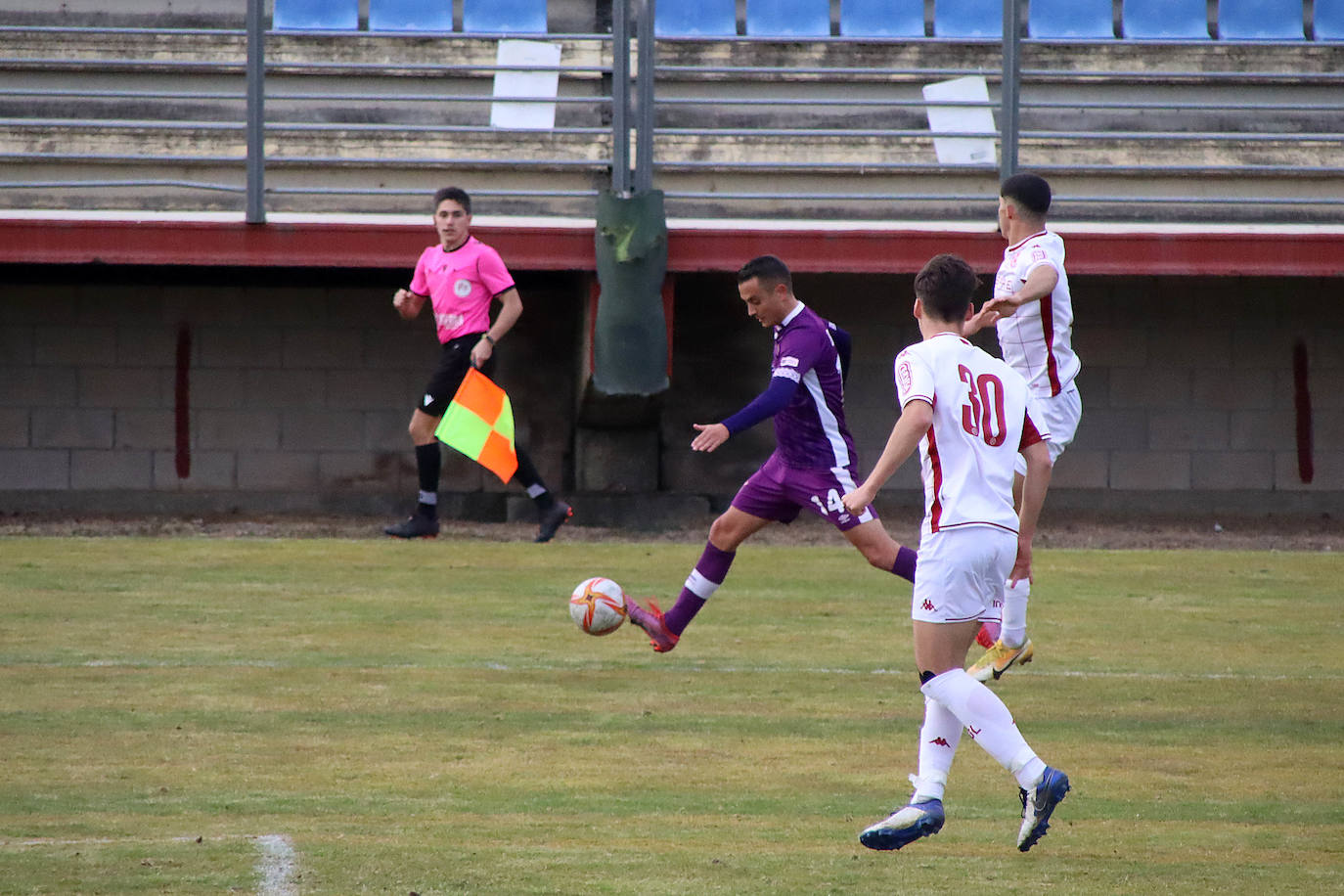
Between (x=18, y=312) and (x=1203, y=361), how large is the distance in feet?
37.3

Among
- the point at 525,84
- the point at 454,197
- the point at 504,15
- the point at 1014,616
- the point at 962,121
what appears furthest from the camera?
the point at 504,15

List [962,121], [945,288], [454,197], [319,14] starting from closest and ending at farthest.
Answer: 1. [945,288]
2. [454,197]
3. [962,121]
4. [319,14]

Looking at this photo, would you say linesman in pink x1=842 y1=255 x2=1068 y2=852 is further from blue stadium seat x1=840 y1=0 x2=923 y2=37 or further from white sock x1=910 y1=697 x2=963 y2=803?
blue stadium seat x1=840 y1=0 x2=923 y2=37

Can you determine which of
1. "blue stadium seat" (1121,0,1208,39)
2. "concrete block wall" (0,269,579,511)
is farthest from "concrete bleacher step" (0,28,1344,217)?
"concrete block wall" (0,269,579,511)

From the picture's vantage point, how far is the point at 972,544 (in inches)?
200

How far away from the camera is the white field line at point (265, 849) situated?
4.61 m

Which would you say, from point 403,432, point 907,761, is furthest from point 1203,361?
point 907,761

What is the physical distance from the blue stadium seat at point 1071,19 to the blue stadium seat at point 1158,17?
283mm

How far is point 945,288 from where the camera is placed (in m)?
5.25

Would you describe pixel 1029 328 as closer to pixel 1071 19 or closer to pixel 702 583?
pixel 702 583

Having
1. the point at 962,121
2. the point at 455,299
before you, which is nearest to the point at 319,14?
the point at 455,299

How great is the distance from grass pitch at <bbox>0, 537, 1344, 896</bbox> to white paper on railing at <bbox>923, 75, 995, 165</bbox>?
5728 millimetres

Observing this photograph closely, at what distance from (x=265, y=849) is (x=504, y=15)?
1242cm

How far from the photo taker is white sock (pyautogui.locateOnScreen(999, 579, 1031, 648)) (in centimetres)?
734
